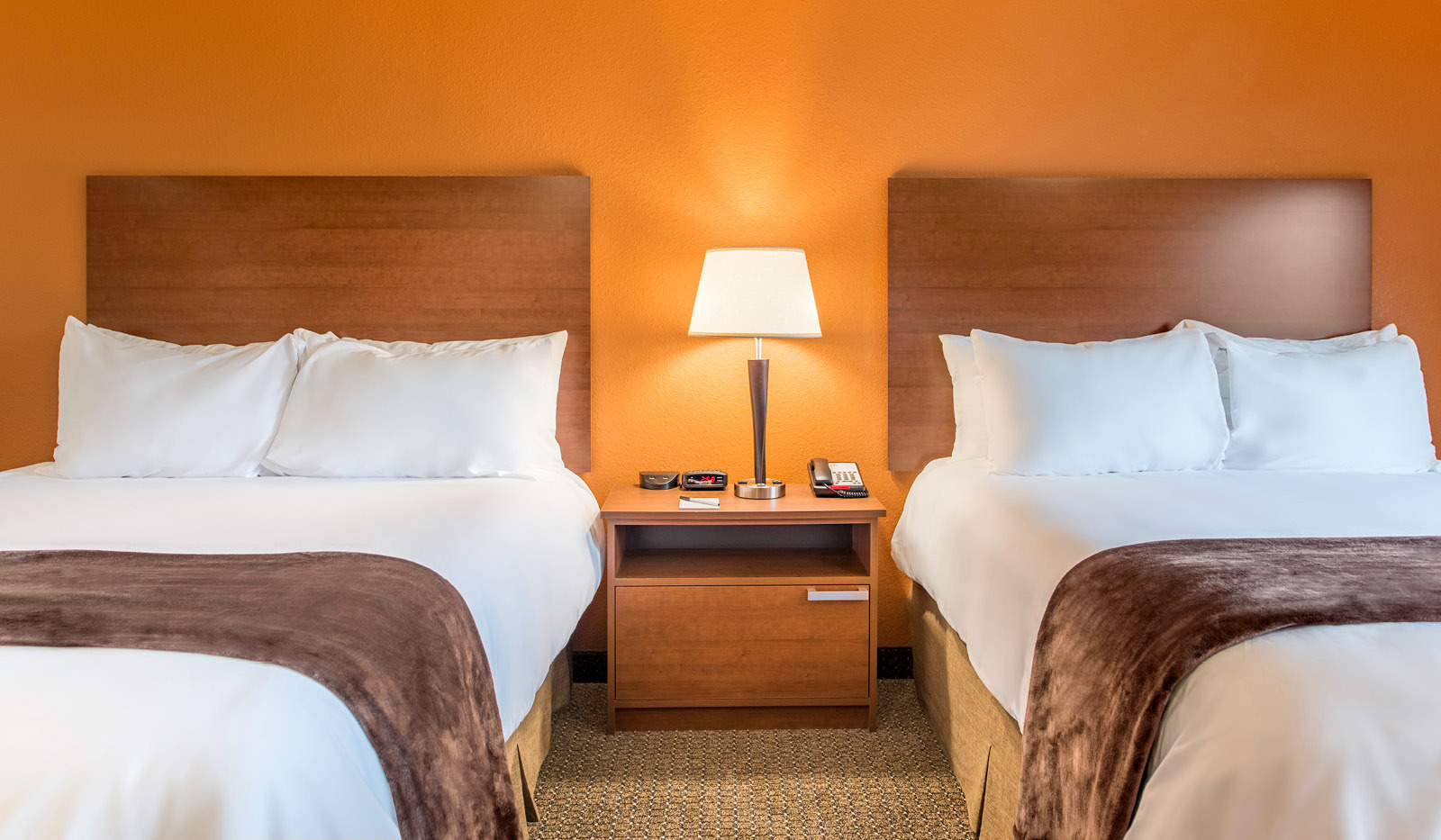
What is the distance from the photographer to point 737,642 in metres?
2.27

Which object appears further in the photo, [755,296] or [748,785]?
[755,296]

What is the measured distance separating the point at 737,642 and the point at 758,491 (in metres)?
0.44

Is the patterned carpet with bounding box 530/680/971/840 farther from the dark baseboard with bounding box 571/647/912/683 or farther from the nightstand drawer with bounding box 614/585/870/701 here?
the dark baseboard with bounding box 571/647/912/683

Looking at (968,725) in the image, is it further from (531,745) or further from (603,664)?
(603,664)

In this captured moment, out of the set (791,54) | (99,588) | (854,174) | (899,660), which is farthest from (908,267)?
(99,588)

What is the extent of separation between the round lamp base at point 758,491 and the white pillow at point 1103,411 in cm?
61

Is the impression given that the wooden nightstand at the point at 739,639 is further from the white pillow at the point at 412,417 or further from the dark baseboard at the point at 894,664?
the dark baseboard at the point at 894,664

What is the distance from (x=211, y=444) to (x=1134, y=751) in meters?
2.23

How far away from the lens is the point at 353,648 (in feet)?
3.37

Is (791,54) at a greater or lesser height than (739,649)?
greater

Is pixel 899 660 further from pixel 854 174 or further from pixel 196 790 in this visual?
pixel 196 790

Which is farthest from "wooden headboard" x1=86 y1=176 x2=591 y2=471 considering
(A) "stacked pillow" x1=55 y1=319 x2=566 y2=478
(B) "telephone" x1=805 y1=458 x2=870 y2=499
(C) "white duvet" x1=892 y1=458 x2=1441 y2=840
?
(C) "white duvet" x1=892 y1=458 x2=1441 y2=840

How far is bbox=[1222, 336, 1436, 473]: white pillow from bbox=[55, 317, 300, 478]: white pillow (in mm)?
2664

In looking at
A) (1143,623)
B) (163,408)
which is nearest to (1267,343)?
(1143,623)
